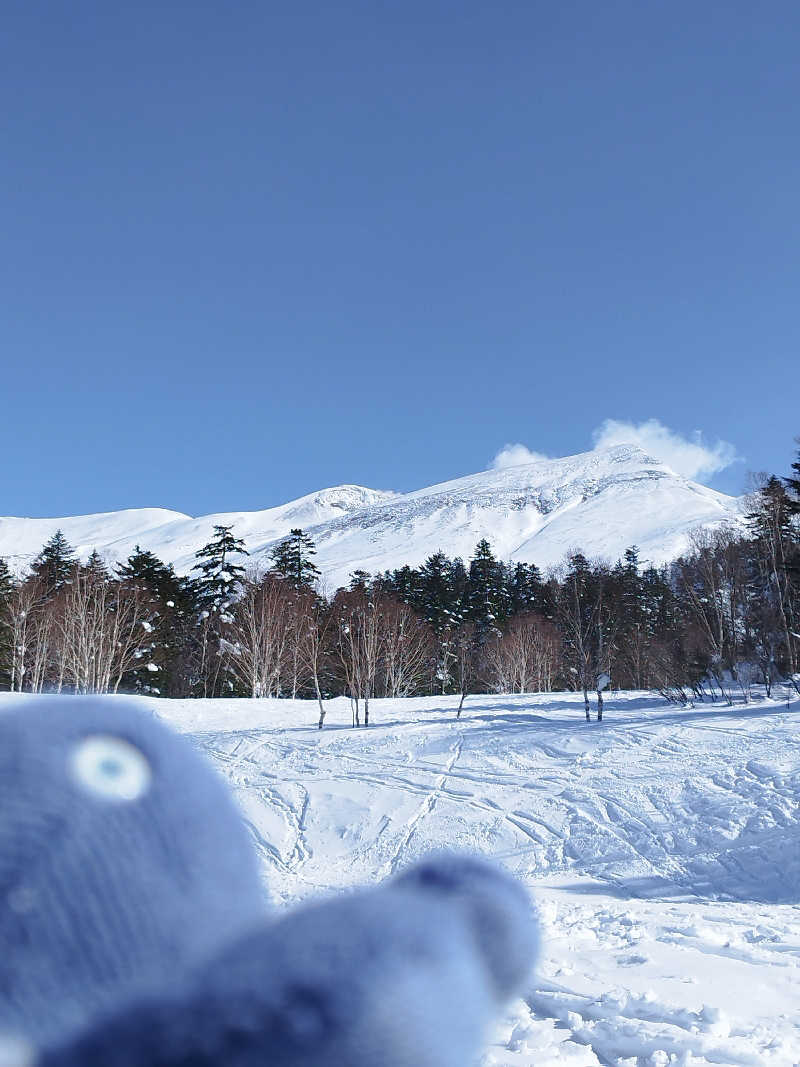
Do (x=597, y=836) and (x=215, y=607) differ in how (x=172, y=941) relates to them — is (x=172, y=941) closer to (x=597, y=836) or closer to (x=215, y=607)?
(x=597, y=836)

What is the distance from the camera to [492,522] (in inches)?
5448

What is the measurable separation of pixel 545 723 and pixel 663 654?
9.15 m

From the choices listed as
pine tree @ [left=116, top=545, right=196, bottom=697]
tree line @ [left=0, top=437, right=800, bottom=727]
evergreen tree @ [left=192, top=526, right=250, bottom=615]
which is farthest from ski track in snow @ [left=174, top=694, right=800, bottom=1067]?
evergreen tree @ [left=192, top=526, right=250, bottom=615]

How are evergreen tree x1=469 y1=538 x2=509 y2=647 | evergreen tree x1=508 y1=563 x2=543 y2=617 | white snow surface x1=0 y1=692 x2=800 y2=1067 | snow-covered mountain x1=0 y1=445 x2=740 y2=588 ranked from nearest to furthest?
white snow surface x1=0 y1=692 x2=800 y2=1067 < evergreen tree x1=469 y1=538 x2=509 y2=647 < evergreen tree x1=508 y1=563 x2=543 y2=617 < snow-covered mountain x1=0 y1=445 x2=740 y2=588

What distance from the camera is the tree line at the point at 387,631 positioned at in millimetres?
26500

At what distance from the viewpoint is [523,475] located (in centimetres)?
18088

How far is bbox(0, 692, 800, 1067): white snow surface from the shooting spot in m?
3.48

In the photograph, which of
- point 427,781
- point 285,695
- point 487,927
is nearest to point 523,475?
point 285,695

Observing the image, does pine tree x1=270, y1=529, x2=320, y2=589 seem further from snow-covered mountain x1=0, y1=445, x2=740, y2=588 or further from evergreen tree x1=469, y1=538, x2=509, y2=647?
snow-covered mountain x1=0, y1=445, x2=740, y2=588

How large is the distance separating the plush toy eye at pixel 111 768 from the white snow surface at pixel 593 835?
0.27 ft

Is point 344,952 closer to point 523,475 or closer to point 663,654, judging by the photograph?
point 663,654

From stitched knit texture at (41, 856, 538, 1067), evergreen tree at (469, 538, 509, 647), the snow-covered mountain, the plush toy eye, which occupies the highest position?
the snow-covered mountain

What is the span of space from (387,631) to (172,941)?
33484 millimetres

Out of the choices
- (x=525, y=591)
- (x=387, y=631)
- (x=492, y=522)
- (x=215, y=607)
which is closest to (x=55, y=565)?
(x=215, y=607)
